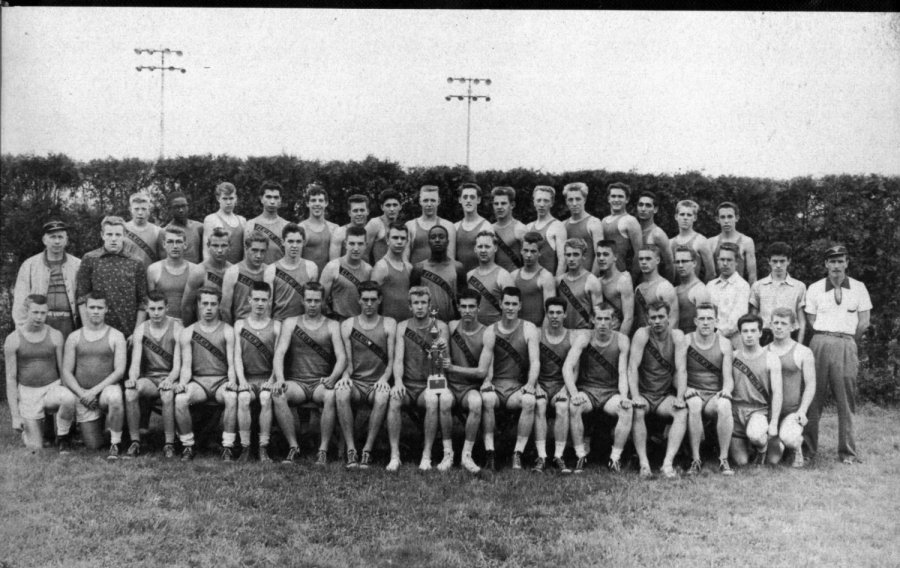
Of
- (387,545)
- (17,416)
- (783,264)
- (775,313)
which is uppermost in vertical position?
(783,264)

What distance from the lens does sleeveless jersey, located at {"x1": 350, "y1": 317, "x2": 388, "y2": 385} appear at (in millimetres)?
5863

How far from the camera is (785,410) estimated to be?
583cm

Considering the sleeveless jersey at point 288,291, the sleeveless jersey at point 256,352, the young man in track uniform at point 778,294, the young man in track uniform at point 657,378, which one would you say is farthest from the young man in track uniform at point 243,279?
the young man in track uniform at point 778,294

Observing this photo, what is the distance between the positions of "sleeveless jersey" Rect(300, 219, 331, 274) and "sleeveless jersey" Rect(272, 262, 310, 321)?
0.37m

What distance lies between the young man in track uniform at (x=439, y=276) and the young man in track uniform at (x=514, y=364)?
51 centimetres

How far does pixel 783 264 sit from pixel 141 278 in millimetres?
5347

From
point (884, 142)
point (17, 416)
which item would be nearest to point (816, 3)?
point (884, 142)

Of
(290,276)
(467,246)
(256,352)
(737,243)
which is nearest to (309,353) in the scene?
(256,352)

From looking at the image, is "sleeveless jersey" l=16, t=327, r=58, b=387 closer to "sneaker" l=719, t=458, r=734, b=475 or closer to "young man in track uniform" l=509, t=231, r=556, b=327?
"young man in track uniform" l=509, t=231, r=556, b=327

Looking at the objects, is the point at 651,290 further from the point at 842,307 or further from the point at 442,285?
the point at 442,285

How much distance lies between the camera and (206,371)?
5.86 m

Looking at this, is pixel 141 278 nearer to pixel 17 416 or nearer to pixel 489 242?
pixel 17 416

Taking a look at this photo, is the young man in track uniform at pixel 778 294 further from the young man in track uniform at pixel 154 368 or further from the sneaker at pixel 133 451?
the sneaker at pixel 133 451

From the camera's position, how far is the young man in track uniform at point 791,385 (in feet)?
18.6
